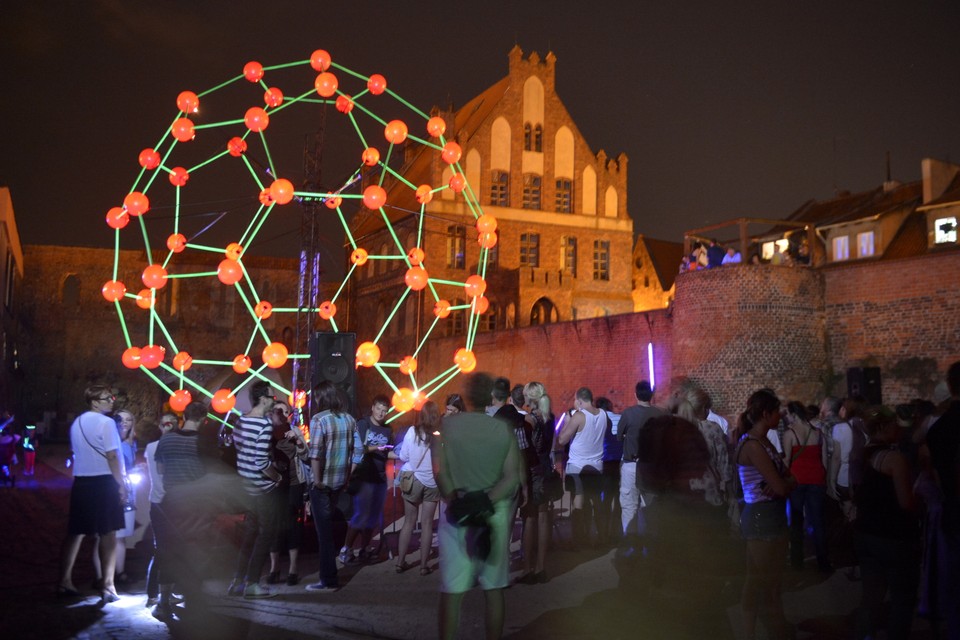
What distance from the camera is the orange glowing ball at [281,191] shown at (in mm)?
11086

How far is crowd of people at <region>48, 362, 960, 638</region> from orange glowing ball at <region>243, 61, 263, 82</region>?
209 inches

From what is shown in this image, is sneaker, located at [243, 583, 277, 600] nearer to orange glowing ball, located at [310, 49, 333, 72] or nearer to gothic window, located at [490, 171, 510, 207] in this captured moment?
orange glowing ball, located at [310, 49, 333, 72]

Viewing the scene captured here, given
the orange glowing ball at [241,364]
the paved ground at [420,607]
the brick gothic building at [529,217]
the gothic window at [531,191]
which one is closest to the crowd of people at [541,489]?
the paved ground at [420,607]

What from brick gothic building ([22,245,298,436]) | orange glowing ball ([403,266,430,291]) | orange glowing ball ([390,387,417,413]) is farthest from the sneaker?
brick gothic building ([22,245,298,436])

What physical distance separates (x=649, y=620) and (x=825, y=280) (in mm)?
14443

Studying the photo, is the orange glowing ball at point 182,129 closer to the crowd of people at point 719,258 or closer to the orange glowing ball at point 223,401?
the orange glowing ball at point 223,401

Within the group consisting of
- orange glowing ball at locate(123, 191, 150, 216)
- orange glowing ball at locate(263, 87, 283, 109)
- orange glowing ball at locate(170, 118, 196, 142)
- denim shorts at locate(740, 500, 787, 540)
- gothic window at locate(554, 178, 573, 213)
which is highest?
gothic window at locate(554, 178, 573, 213)

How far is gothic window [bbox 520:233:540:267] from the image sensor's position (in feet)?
118

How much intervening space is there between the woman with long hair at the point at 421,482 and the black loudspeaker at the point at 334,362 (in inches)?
126

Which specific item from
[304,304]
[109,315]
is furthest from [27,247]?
[304,304]

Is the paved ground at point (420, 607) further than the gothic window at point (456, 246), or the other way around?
the gothic window at point (456, 246)

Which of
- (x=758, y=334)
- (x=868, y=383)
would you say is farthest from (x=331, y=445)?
(x=868, y=383)

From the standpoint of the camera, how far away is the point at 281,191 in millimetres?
11109

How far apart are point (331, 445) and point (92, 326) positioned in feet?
147
